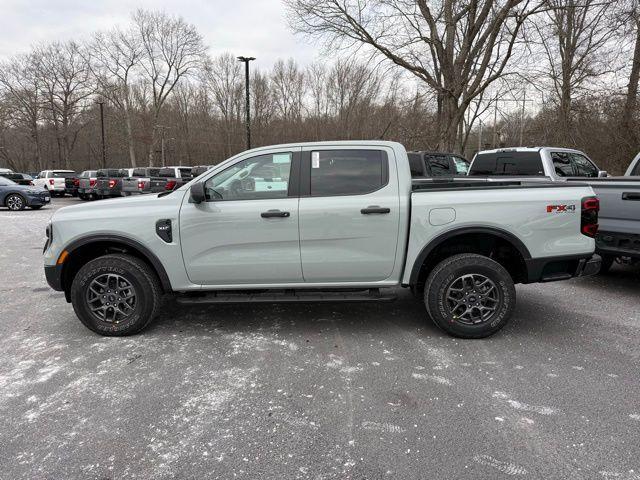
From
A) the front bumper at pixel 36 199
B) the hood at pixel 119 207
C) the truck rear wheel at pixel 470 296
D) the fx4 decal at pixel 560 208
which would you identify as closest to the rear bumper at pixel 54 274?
the hood at pixel 119 207

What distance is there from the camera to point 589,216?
4.11 metres

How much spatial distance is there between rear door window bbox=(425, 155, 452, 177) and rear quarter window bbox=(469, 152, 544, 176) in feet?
4.93

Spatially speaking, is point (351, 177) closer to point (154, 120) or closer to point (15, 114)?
point (154, 120)

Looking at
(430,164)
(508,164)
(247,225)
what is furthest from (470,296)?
(430,164)

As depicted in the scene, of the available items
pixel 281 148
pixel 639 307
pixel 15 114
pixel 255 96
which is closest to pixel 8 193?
pixel 281 148

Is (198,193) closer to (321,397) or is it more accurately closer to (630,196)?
(321,397)

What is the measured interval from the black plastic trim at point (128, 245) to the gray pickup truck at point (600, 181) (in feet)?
17.2

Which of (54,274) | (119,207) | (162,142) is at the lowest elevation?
(54,274)

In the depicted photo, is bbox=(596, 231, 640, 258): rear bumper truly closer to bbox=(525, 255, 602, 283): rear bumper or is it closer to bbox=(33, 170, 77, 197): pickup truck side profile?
bbox=(525, 255, 602, 283): rear bumper

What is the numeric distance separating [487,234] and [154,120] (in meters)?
51.7

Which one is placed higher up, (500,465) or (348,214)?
(348,214)

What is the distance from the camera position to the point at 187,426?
113 inches

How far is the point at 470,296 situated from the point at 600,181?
3.02m

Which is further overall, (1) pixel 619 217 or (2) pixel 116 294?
(1) pixel 619 217
